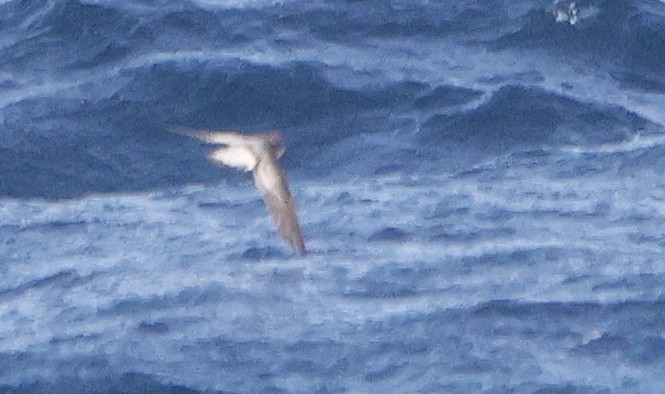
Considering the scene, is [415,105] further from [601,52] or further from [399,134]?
[601,52]

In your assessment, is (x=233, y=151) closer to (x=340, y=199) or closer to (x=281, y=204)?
(x=340, y=199)

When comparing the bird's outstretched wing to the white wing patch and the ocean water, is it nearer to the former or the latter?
the white wing patch

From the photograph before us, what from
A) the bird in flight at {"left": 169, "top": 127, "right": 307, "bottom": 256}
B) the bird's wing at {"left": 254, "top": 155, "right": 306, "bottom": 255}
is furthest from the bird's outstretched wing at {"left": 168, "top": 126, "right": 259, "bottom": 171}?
the bird's wing at {"left": 254, "top": 155, "right": 306, "bottom": 255}

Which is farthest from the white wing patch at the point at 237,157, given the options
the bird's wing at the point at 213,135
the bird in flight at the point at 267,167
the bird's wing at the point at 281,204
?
the bird's wing at the point at 281,204

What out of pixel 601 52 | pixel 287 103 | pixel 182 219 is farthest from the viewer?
pixel 601 52

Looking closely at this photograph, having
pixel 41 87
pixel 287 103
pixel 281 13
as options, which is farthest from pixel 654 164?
pixel 41 87

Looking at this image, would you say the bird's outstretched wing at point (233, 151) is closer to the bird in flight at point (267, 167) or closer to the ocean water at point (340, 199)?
the bird in flight at point (267, 167)

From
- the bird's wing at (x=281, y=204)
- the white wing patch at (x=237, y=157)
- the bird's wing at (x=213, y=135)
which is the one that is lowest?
the bird's wing at (x=281, y=204)
